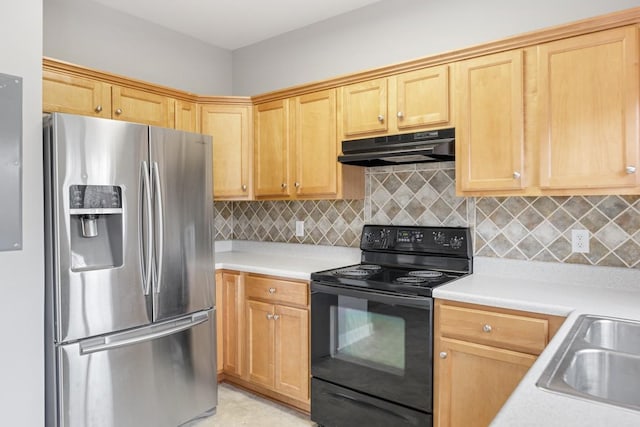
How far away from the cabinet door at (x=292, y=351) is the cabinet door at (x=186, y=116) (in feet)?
4.89

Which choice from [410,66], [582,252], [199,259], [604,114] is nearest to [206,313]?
[199,259]

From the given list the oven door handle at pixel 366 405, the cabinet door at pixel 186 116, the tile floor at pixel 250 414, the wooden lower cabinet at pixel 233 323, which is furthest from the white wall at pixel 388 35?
the tile floor at pixel 250 414

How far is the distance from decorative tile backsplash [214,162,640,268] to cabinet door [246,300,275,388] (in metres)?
0.74

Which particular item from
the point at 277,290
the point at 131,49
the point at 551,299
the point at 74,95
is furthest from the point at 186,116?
the point at 551,299

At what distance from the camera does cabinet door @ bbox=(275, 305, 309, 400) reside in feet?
8.46

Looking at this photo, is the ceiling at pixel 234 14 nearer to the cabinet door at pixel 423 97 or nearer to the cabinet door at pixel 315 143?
the cabinet door at pixel 315 143

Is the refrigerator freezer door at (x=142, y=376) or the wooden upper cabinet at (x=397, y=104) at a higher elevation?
the wooden upper cabinet at (x=397, y=104)

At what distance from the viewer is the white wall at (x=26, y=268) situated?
190 centimetres

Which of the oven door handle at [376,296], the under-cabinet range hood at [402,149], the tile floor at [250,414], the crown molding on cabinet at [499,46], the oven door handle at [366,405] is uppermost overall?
the crown molding on cabinet at [499,46]

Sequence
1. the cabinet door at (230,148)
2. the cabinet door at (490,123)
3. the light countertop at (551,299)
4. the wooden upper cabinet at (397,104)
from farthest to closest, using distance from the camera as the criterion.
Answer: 1. the cabinet door at (230,148)
2. the wooden upper cabinet at (397,104)
3. the cabinet door at (490,123)
4. the light countertop at (551,299)

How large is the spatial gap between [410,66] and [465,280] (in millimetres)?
1234

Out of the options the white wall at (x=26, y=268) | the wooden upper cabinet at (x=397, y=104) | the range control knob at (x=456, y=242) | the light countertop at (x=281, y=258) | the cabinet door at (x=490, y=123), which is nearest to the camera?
the white wall at (x=26, y=268)

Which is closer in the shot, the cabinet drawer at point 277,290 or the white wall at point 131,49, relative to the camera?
the cabinet drawer at point 277,290

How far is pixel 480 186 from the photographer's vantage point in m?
2.23
